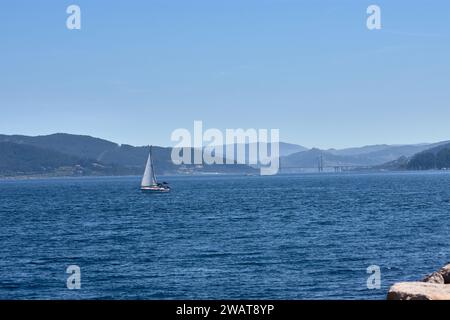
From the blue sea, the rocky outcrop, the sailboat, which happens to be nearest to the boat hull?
the sailboat

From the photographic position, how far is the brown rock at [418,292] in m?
9.41

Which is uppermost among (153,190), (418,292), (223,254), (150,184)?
(418,292)

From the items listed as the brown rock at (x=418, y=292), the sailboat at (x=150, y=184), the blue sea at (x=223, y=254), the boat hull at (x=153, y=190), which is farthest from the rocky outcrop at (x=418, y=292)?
the boat hull at (x=153, y=190)

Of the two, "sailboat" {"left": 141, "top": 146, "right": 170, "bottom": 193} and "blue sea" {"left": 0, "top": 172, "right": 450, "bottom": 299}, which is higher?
"sailboat" {"left": 141, "top": 146, "right": 170, "bottom": 193}

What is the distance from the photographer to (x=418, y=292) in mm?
9469

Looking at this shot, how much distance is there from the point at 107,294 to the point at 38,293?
138 inches

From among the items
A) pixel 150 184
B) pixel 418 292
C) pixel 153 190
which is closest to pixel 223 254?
pixel 418 292

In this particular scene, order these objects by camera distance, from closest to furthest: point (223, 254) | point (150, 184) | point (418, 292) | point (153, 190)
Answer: point (418, 292), point (223, 254), point (153, 190), point (150, 184)

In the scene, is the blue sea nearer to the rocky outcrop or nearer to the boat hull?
the rocky outcrop

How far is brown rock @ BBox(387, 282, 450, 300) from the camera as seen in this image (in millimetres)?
9414

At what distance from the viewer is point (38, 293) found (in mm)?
32438

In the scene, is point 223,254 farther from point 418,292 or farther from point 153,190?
point 153,190

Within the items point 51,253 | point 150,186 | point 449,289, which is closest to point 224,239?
point 51,253
